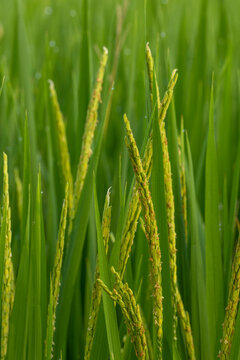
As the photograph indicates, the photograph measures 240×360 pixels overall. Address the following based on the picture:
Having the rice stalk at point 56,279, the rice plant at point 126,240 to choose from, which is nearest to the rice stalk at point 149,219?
the rice plant at point 126,240

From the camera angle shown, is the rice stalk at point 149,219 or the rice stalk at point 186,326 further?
the rice stalk at point 186,326

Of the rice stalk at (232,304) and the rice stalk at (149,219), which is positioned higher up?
the rice stalk at (149,219)

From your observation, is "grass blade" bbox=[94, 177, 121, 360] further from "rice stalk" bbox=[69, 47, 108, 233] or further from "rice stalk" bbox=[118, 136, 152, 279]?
"rice stalk" bbox=[69, 47, 108, 233]

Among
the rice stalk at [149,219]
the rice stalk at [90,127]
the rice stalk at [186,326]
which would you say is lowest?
the rice stalk at [186,326]

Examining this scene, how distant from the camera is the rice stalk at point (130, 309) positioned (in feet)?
1.58

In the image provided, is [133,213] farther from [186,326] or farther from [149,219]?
[186,326]

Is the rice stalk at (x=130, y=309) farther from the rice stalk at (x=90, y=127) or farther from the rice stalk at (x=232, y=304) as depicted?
the rice stalk at (x=90, y=127)

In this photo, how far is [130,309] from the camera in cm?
49

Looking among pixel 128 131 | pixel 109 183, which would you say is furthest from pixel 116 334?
pixel 109 183

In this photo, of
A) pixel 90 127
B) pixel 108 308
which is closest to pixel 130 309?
pixel 108 308

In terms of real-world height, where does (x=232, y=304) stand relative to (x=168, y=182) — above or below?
below

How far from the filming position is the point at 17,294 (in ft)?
2.02

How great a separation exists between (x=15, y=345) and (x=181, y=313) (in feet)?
0.65

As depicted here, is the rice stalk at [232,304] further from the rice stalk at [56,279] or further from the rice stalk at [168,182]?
the rice stalk at [56,279]
